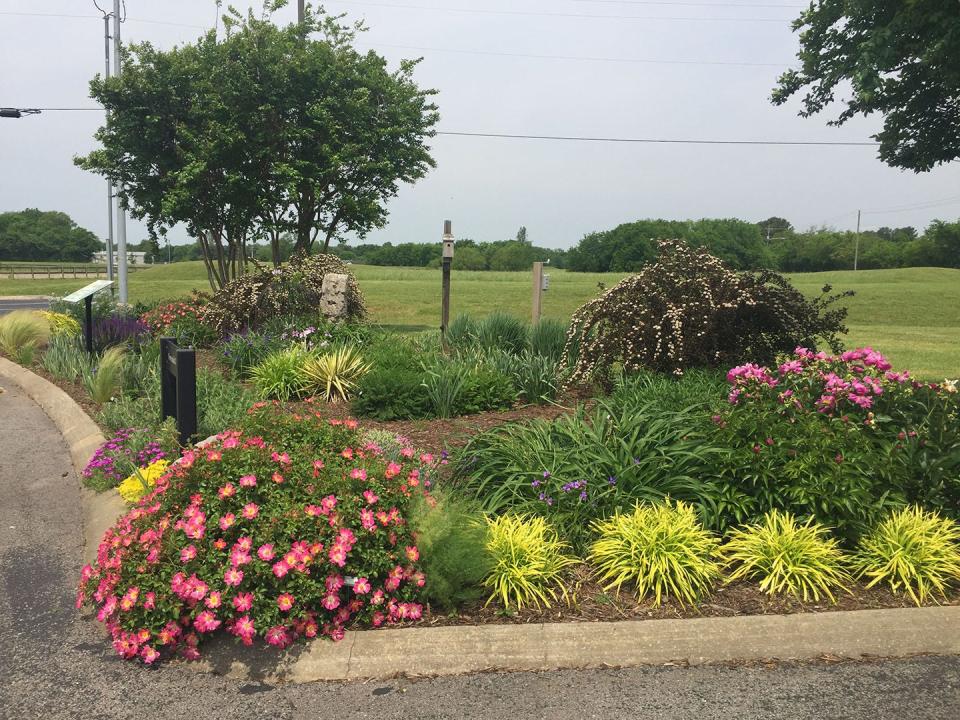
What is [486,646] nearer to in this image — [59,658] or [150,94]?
[59,658]

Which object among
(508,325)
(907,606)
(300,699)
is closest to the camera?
(300,699)

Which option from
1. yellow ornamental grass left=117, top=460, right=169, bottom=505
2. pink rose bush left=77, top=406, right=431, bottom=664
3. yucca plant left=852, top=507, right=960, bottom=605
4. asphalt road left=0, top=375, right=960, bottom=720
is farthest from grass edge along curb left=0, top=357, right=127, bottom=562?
yucca plant left=852, top=507, right=960, bottom=605

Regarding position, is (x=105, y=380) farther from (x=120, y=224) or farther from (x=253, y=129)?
(x=120, y=224)

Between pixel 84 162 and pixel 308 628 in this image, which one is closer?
pixel 308 628

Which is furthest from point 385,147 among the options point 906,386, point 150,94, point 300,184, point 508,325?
point 906,386

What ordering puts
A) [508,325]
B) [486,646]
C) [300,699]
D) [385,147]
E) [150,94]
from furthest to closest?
[385,147], [150,94], [508,325], [486,646], [300,699]

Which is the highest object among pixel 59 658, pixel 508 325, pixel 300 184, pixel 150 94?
pixel 150 94

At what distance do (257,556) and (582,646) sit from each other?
1471 millimetres

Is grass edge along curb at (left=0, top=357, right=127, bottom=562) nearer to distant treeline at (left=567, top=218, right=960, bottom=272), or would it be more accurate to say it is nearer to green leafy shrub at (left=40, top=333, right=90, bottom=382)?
green leafy shrub at (left=40, top=333, right=90, bottom=382)

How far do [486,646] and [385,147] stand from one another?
1656 centimetres

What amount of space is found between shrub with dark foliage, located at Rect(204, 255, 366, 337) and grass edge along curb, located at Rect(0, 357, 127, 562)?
9.19 ft

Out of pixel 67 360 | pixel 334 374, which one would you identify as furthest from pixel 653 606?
pixel 67 360

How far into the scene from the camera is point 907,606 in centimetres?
390

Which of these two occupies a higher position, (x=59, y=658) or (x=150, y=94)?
(x=150, y=94)
